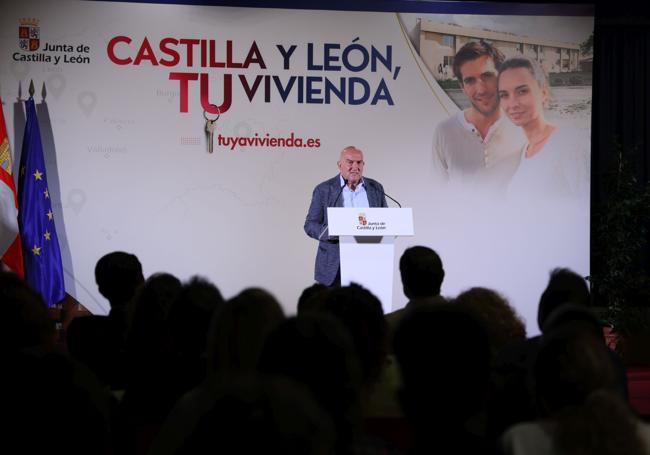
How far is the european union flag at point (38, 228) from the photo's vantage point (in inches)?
291

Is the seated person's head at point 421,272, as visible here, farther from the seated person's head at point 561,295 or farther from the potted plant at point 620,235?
the potted plant at point 620,235

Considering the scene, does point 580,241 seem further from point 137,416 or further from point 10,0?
point 137,416

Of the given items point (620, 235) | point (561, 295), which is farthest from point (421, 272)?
point (620, 235)

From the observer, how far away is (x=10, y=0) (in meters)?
7.80

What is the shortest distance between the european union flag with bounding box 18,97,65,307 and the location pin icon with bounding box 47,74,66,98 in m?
0.49

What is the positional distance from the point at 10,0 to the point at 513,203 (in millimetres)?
4934

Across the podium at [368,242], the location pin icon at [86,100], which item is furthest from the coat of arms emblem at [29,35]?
the podium at [368,242]

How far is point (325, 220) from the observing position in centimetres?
748

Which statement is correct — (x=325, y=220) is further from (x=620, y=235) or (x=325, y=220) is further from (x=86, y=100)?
(x=620, y=235)

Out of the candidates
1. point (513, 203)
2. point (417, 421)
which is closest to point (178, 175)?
point (513, 203)

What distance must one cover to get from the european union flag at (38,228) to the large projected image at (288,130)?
233mm

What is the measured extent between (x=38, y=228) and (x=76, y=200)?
0.59m

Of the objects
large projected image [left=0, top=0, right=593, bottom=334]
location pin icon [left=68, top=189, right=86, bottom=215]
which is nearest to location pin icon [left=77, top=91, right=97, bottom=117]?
large projected image [left=0, top=0, right=593, bottom=334]

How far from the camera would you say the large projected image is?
25.9ft
